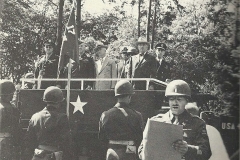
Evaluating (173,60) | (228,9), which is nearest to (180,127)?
(228,9)

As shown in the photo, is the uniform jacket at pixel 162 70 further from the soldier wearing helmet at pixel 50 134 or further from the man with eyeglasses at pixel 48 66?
the soldier wearing helmet at pixel 50 134

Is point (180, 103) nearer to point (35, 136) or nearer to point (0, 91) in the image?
point (35, 136)

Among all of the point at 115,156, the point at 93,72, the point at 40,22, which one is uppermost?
the point at 40,22

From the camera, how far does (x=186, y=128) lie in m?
4.45

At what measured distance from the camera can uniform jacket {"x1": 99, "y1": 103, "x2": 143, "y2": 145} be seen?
18.6 feet

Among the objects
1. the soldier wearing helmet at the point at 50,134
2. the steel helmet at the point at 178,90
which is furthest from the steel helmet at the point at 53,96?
the steel helmet at the point at 178,90

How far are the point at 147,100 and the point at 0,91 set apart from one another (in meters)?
2.54

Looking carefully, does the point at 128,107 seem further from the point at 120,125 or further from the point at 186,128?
the point at 186,128

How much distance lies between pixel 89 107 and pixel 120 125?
1.90 m

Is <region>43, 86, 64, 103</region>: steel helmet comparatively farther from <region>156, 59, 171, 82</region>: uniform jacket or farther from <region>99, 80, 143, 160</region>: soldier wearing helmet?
<region>156, 59, 171, 82</region>: uniform jacket

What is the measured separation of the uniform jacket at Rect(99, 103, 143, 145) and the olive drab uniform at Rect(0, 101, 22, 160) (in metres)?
1.73

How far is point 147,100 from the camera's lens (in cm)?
730

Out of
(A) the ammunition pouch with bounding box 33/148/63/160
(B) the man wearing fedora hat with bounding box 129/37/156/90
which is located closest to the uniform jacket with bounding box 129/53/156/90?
(B) the man wearing fedora hat with bounding box 129/37/156/90

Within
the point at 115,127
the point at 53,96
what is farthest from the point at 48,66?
the point at 115,127
